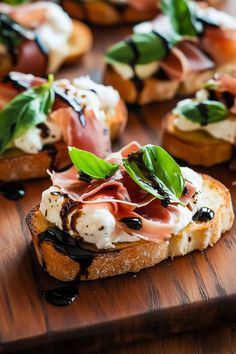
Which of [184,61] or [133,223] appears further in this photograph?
[184,61]

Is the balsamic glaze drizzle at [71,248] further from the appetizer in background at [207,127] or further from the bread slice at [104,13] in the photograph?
the bread slice at [104,13]

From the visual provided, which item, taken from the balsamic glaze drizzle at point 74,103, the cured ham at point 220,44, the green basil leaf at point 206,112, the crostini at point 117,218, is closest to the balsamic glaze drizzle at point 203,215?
the crostini at point 117,218

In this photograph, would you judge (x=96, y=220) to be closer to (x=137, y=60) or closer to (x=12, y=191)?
(x=12, y=191)

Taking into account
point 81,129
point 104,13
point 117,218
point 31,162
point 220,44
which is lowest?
point 31,162

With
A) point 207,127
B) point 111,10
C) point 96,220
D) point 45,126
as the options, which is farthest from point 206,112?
point 111,10

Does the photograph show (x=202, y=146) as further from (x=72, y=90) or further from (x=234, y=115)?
(x=72, y=90)

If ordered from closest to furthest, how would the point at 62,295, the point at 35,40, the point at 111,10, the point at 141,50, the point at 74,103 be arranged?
the point at 62,295 → the point at 74,103 → the point at 141,50 → the point at 35,40 → the point at 111,10

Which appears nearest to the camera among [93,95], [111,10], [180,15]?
[93,95]

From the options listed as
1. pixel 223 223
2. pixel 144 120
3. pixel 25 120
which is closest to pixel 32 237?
pixel 25 120
